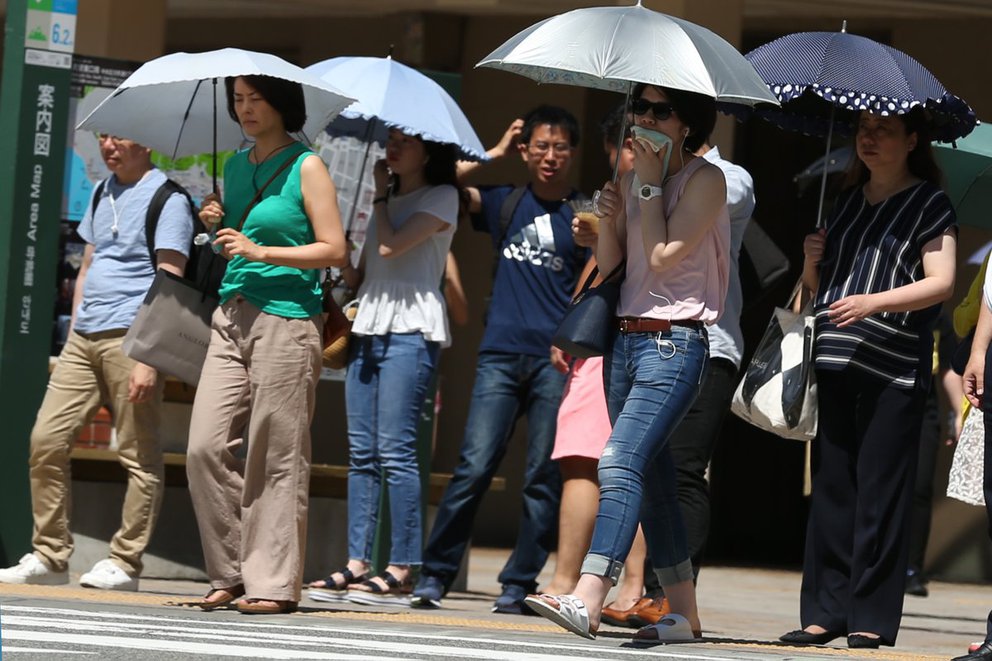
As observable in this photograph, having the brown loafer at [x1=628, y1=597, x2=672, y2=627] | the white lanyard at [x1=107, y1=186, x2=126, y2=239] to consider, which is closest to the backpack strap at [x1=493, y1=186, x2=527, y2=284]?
the white lanyard at [x1=107, y1=186, x2=126, y2=239]

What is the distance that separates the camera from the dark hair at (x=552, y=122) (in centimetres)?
891

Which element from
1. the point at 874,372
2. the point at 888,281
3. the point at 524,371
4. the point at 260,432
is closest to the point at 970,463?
the point at 874,372

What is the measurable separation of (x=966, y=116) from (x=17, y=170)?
13.7 ft

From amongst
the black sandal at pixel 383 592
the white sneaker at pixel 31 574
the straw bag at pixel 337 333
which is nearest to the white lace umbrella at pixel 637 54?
the straw bag at pixel 337 333

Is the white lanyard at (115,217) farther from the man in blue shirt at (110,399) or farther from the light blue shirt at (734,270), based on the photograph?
the light blue shirt at (734,270)

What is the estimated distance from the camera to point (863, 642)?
7102mm

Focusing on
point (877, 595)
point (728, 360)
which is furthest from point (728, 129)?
point (877, 595)

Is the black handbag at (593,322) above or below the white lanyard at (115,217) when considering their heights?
below

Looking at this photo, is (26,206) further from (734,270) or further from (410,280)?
(734,270)

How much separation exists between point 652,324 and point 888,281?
3.36 feet

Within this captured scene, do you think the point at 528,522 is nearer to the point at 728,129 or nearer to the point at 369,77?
the point at 369,77

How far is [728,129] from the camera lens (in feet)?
37.9

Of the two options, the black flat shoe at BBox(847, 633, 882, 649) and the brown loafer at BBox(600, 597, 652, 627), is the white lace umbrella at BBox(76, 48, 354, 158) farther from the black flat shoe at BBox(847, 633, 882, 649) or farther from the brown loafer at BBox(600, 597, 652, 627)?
the black flat shoe at BBox(847, 633, 882, 649)

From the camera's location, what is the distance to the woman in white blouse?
854 centimetres
